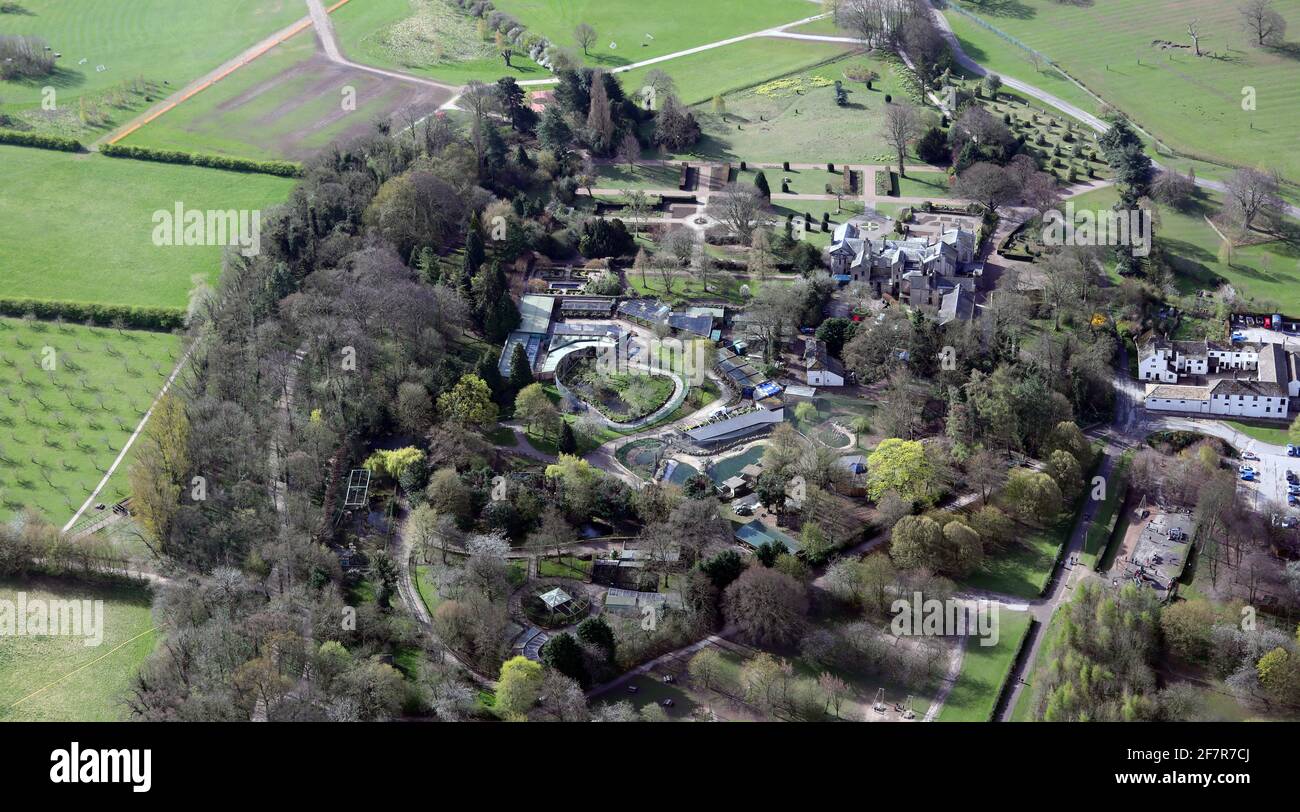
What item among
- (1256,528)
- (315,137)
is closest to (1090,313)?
(1256,528)

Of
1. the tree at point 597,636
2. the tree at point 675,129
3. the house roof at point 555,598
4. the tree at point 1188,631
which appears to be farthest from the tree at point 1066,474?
the tree at point 675,129

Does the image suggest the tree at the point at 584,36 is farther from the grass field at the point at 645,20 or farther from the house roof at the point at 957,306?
the house roof at the point at 957,306

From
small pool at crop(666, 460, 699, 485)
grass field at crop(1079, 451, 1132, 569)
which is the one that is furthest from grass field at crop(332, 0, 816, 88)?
grass field at crop(1079, 451, 1132, 569)

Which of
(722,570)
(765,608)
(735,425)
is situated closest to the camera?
(765,608)

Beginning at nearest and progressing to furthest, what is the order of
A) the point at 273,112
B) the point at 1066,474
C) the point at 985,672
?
the point at 985,672 < the point at 1066,474 < the point at 273,112

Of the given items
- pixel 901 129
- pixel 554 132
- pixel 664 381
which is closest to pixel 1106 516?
pixel 664 381

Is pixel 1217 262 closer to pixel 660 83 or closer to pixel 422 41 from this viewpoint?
pixel 660 83
